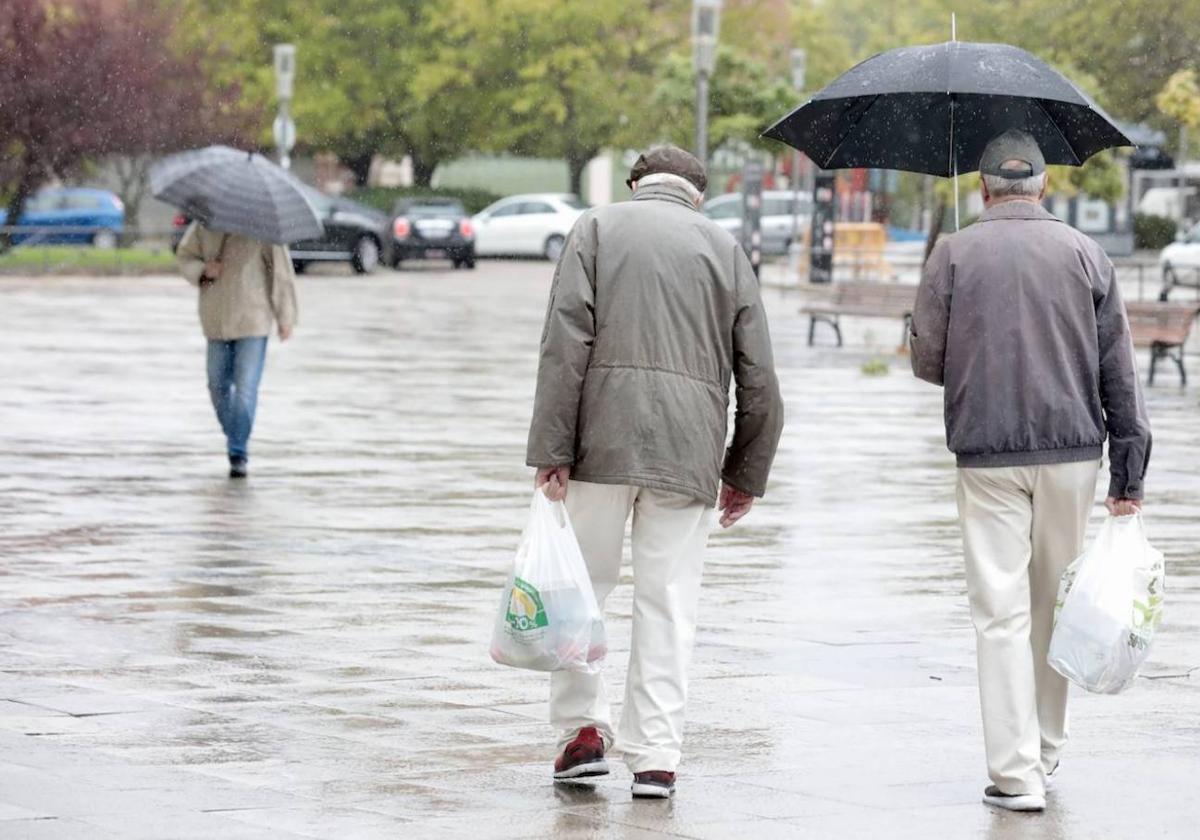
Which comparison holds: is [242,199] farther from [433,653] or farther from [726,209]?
[726,209]

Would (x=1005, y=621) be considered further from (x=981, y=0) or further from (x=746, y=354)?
(x=981, y=0)

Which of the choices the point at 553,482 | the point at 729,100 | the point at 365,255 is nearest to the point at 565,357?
the point at 553,482

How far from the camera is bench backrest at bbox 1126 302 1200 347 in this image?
897 inches

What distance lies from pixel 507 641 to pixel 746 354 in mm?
990

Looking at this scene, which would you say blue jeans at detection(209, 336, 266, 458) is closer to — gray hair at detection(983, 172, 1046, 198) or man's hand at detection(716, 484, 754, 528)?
man's hand at detection(716, 484, 754, 528)

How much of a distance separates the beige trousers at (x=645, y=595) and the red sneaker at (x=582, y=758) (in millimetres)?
38

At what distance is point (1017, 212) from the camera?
664 cm

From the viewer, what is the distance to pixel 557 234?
5162 centimetres

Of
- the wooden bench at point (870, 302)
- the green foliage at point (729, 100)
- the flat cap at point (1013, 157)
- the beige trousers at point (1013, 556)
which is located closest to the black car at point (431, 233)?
the green foliage at point (729, 100)

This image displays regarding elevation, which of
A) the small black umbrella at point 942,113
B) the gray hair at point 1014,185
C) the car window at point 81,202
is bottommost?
the car window at point 81,202

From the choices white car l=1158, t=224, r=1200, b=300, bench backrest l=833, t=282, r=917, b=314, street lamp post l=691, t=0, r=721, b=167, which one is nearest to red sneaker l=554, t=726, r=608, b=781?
bench backrest l=833, t=282, r=917, b=314

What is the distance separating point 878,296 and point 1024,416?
21062 millimetres

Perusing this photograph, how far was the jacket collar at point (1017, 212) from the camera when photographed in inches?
261

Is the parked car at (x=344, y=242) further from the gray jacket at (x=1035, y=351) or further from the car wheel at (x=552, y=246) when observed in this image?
the gray jacket at (x=1035, y=351)
